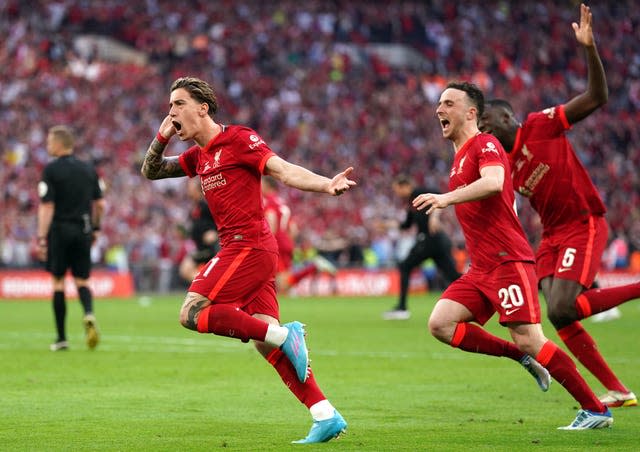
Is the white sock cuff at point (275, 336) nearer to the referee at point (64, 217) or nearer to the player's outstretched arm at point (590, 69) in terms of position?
the player's outstretched arm at point (590, 69)

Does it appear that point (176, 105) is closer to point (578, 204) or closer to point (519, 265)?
point (519, 265)

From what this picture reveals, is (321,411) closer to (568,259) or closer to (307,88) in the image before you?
(568,259)

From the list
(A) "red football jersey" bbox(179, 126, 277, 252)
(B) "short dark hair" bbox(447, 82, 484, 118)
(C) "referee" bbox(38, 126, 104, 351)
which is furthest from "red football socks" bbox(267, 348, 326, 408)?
(C) "referee" bbox(38, 126, 104, 351)

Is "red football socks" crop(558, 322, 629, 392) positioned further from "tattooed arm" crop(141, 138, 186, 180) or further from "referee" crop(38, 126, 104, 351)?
"referee" crop(38, 126, 104, 351)

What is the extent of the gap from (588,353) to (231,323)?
10.8 feet

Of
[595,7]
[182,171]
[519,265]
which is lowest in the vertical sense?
[519,265]

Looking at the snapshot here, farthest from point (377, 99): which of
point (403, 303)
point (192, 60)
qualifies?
point (403, 303)

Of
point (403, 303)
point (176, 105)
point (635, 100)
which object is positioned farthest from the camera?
point (635, 100)

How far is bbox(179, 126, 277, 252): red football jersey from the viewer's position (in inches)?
301

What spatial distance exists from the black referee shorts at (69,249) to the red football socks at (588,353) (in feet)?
23.9

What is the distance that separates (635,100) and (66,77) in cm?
1947

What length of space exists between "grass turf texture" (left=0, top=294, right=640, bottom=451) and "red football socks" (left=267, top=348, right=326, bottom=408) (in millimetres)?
319

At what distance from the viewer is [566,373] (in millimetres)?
7977

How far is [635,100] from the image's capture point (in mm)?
39719
